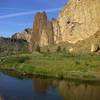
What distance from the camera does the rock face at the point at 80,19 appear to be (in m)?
165

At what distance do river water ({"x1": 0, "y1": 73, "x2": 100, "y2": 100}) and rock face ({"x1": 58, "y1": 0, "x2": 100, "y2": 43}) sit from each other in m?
87.3

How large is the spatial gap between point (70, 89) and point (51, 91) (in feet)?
18.7

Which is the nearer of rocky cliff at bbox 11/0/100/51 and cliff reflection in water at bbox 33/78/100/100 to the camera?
cliff reflection in water at bbox 33/78/100/100

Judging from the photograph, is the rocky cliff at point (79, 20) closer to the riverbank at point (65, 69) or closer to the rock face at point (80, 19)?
the rock face at point (80, 19)

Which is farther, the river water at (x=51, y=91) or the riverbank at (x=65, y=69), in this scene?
the riverbank at (x=65, y=69)

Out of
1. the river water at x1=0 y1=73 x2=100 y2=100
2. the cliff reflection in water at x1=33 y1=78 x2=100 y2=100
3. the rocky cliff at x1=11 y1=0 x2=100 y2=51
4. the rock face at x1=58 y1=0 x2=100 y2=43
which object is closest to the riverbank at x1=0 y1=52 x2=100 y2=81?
the river water at x1=0 y1=73 x2=100 y2=100

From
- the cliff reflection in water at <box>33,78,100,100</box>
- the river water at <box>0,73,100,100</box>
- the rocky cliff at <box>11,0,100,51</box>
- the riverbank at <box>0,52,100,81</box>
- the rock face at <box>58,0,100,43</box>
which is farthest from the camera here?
the rock face at <box>58,0,100,43</box>

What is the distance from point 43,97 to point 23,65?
51461 millimetres

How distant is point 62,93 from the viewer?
62.7 metres

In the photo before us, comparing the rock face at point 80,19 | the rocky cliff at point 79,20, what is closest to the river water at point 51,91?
the rocky cliff at point 79,20

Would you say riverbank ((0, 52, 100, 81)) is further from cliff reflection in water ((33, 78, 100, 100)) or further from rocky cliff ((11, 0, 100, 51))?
rocky cliff ((11, 0, 100, 51))

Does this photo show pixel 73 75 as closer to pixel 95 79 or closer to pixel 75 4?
pixel 95 79

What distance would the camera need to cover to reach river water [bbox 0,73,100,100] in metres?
57.5

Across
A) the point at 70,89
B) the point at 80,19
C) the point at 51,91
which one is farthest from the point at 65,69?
the point at 80,19
